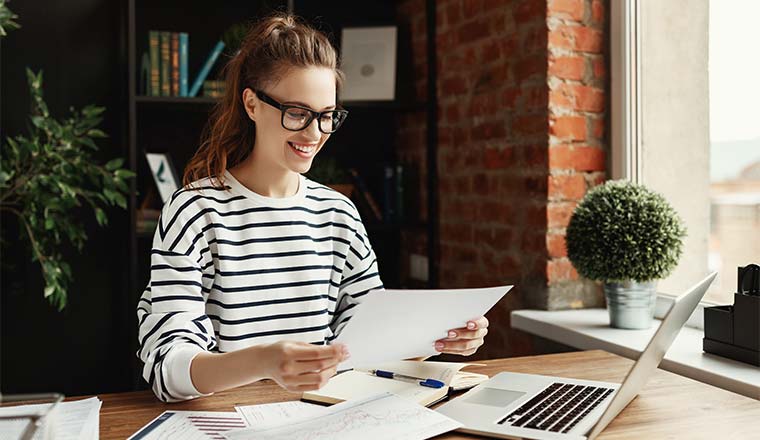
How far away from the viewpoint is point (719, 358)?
169 cm

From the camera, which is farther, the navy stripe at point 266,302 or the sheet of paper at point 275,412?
the navy stripe at point 266,302

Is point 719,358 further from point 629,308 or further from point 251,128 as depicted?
point 251,128

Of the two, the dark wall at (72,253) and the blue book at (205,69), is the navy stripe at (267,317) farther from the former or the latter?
the blue book at (205,69)

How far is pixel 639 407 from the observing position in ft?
4.20

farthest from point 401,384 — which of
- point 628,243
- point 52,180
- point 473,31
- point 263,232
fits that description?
point 473,31

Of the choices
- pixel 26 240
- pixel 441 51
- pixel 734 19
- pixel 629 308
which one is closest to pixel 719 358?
pixel 629 308

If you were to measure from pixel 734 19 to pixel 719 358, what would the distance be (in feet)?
2.89

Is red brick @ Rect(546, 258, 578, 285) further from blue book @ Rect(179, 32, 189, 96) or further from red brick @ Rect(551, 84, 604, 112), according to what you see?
blue book @ Rect(179, 32, 189, 96)

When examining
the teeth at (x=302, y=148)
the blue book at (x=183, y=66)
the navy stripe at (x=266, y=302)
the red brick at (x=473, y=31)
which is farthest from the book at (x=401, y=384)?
the blue book at (x=183, y=66)

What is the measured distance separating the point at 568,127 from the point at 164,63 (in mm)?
1420

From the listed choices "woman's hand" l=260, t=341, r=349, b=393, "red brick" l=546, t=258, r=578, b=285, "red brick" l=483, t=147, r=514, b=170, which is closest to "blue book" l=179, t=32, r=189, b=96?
"red brick" l=483, t=147, r=514, b=170

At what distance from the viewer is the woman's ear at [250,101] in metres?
1.60

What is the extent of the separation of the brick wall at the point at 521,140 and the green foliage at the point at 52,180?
1181 mm

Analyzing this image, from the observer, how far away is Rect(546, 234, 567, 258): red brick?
2252mm
